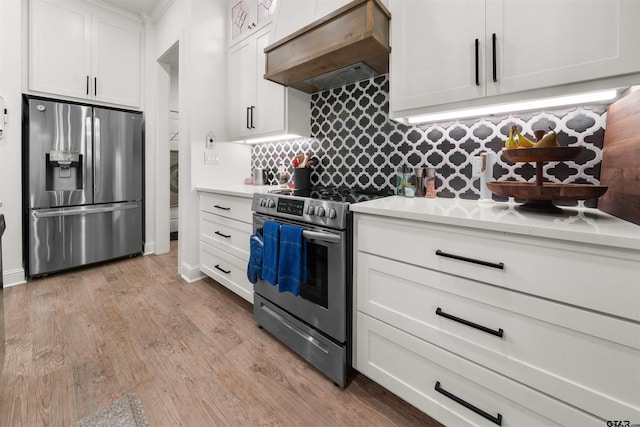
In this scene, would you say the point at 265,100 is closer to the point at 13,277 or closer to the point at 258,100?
the point at 258,100

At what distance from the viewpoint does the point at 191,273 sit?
2.77m

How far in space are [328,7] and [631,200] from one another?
5.79 feet

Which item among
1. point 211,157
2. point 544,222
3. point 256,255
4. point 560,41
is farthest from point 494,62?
point 211,157

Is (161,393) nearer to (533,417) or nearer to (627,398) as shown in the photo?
(533,417)

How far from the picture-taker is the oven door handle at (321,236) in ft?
4.56

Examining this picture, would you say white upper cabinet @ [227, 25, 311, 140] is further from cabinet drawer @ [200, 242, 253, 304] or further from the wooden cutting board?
the wooden cutting board

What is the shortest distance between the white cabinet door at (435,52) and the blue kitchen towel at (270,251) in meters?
0.97

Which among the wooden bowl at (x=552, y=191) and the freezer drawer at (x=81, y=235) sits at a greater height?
the wooden bowl at (x=552, y=191)

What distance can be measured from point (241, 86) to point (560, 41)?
2.39 meters

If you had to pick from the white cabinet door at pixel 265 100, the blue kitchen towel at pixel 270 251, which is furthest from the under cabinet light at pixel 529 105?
the white cabinet door at pixel 265 100

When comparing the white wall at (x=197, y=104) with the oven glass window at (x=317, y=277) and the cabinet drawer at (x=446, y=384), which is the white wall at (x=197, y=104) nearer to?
the oven glass window at (x=317, y=277)

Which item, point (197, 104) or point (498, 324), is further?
point (197, 104)

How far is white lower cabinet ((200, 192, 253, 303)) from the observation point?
2.14 metres

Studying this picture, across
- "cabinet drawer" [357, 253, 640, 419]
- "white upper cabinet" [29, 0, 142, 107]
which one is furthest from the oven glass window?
"white upper cabinet" [29, 0, 142, 107]
